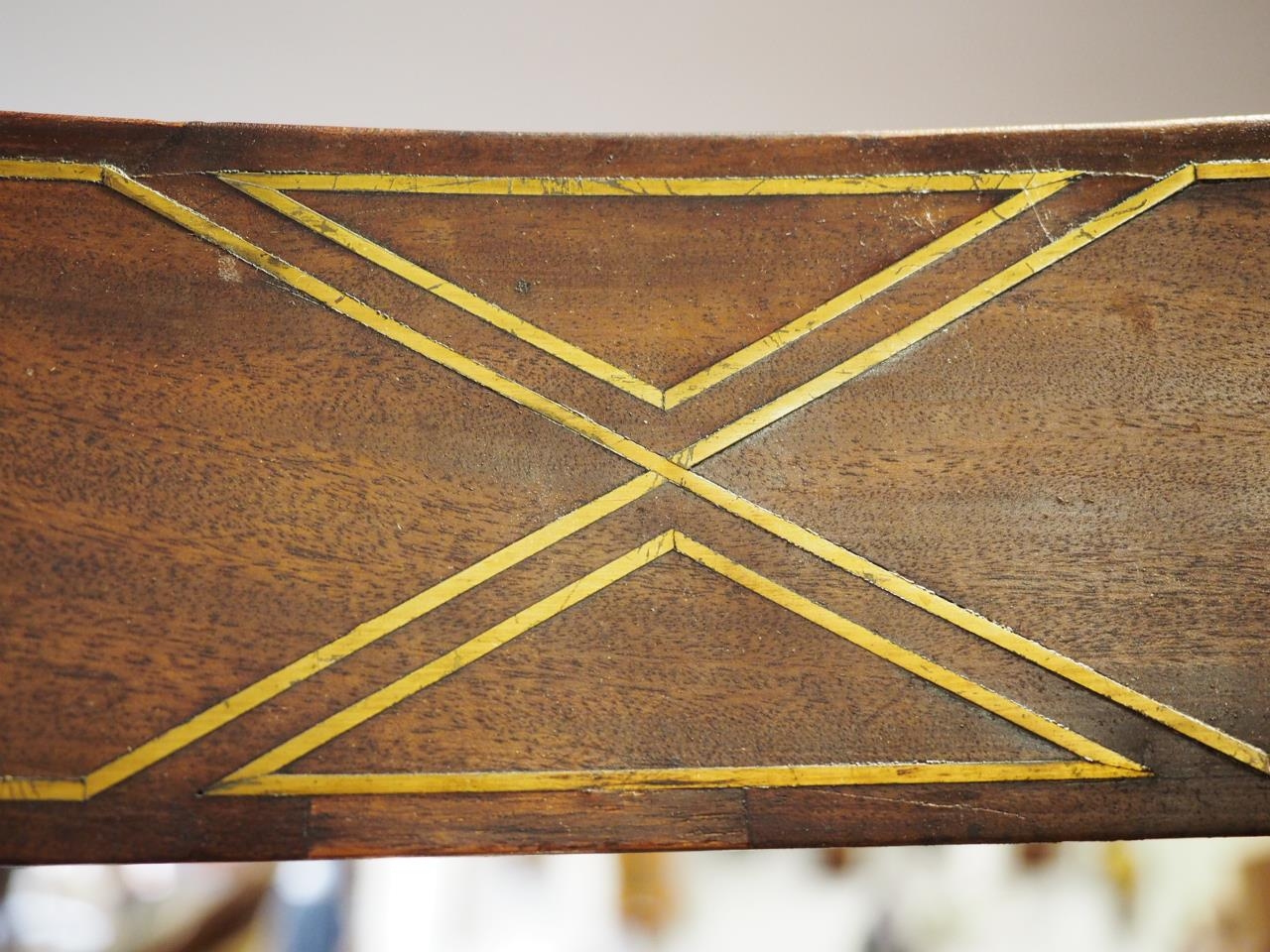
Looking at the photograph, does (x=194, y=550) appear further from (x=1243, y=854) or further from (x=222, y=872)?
(x=1243, y=854)

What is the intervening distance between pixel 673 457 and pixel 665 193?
283 millimetres

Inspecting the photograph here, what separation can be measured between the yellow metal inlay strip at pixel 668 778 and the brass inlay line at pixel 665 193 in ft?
1.20

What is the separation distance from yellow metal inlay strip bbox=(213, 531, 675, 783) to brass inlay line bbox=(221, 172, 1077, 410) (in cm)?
17

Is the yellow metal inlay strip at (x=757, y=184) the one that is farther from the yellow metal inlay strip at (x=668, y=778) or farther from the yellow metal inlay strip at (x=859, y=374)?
the yellow metal inlay strip at (x=668, y=778)

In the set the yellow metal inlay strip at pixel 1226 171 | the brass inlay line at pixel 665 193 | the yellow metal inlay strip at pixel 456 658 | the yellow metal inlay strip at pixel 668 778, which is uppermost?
the yellow metal inlay strip at pixel 1226 171

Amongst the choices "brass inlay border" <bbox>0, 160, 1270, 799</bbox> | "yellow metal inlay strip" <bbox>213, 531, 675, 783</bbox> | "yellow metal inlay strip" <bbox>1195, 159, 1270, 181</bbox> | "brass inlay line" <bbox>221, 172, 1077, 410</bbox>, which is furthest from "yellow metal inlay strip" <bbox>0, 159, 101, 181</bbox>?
"yellow metal inlay strip" <bbox>1195, 159, 1270, 181</bbox>

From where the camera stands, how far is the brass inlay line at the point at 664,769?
809 mm

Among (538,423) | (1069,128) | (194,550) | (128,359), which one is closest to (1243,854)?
(1069,128)

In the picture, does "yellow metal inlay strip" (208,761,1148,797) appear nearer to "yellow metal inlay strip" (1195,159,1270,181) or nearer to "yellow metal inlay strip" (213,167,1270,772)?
"yellow metal inlay strip" (213,167,1270,772)

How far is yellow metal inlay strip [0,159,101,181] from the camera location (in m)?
0.88

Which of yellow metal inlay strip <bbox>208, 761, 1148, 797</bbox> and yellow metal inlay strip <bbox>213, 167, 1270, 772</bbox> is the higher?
yellow metal inlay strip <bbox>213, 167, 1270, 772</bbox>

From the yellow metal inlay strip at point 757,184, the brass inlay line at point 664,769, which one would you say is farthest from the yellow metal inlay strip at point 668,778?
the yellow metal inlay strip at point 757,184

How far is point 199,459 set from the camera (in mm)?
849

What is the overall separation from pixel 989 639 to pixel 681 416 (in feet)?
1.24
